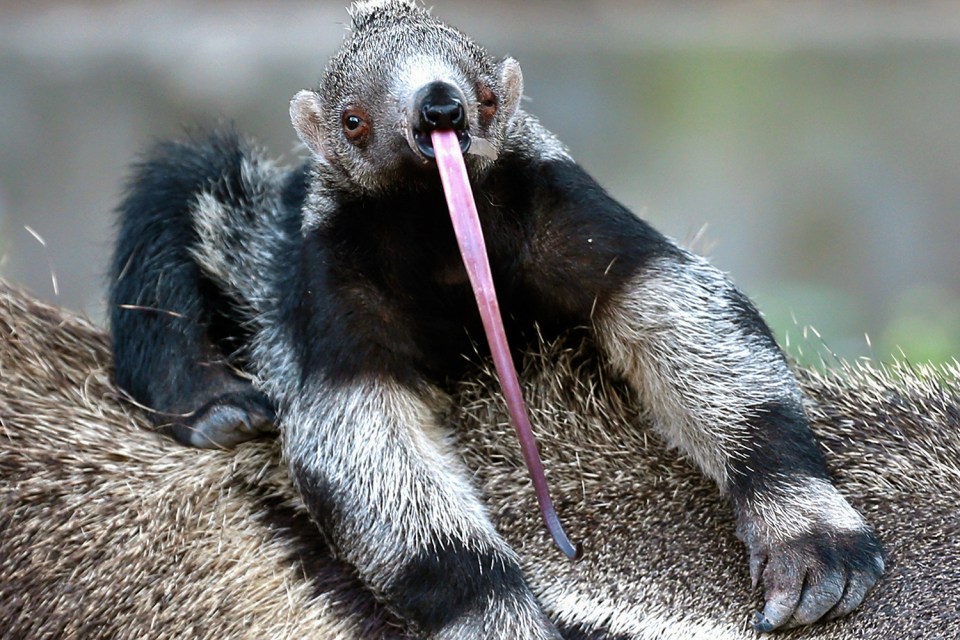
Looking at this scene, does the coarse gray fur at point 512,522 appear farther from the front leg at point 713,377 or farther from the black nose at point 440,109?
the black nose at point 440,109

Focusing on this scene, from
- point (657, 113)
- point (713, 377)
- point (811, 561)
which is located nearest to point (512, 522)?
point (713, 377)

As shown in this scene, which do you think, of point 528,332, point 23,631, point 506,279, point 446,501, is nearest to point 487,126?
point 506,279

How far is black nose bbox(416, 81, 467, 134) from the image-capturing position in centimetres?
298

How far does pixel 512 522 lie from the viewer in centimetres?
345

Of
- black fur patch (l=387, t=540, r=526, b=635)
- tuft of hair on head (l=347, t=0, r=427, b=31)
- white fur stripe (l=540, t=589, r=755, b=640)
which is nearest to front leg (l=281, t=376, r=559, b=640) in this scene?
black fur patch (l=387, t=540, r=526, b=635)

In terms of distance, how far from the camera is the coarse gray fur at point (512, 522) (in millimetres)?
3223

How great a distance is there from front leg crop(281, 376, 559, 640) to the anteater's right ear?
735 millimetres

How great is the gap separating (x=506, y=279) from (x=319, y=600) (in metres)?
1.09

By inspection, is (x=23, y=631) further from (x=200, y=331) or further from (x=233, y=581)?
(x=200, y=331)

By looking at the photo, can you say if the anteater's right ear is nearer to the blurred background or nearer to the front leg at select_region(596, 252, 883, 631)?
the front leg at select_region(596, 252, 883, 631)

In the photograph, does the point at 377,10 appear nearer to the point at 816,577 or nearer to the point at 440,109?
the point at 440,109

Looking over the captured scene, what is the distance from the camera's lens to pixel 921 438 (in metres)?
3.48

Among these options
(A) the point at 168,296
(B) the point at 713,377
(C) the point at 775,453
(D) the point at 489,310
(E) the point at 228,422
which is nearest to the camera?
(D) the point at 489,310

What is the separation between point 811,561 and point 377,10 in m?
2.03
